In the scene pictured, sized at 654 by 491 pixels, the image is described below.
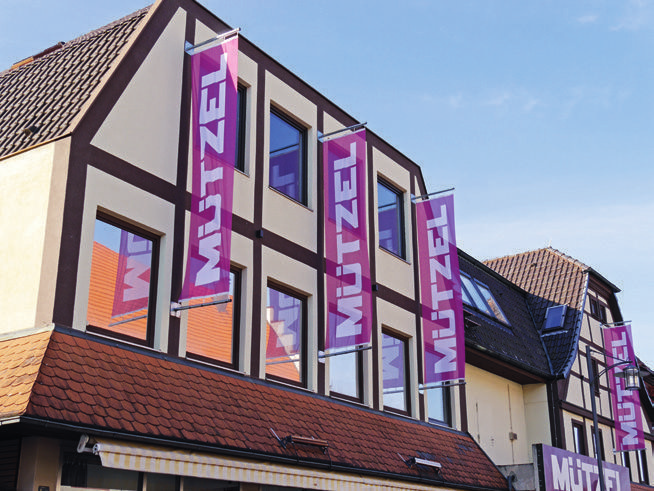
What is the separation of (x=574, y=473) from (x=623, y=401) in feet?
27.2

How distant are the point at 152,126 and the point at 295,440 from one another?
4.99m

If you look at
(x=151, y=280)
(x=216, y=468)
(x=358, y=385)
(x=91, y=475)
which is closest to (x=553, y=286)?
(x=358, y=385)

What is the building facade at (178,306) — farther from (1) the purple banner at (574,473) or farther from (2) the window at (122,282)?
(1) the purple banner at (574,473)

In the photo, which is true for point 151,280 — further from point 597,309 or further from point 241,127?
point 597,309

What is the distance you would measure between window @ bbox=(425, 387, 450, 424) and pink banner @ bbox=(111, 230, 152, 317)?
8.08m

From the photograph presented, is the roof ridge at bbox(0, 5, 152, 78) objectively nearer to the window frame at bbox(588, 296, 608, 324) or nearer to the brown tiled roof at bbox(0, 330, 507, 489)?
the brown tiled roof at bbox(0, 330, 507, 489)

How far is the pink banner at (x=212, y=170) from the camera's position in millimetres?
12086

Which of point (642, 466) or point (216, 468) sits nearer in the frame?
point (216, 468)

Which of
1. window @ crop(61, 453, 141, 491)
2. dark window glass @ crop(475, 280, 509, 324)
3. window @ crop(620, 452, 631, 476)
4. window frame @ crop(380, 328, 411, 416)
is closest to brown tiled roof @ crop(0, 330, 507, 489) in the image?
window @ crop(61, 453, 141, 491)

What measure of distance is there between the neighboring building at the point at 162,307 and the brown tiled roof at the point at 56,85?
0.16ft

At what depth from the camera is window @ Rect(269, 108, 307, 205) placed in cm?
1542

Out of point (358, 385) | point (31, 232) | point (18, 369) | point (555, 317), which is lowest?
point (18, 369)

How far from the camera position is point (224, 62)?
13164 mm

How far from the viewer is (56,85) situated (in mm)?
13180
